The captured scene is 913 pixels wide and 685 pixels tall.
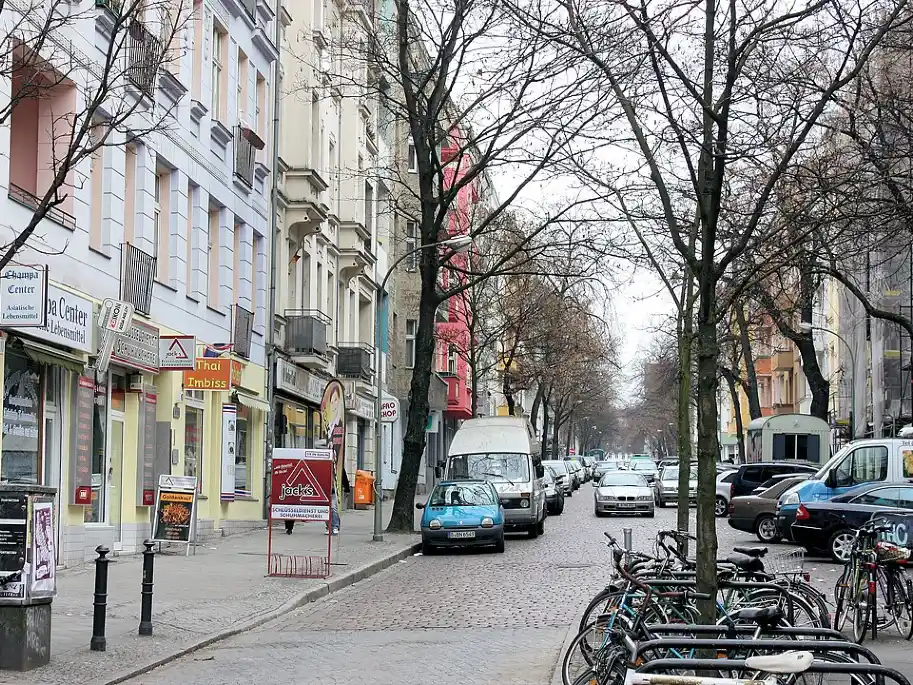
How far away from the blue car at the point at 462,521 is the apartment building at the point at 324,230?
3.88 m

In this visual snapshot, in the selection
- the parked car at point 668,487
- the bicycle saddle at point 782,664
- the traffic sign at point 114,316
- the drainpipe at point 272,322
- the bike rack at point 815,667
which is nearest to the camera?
the bicycle saddle at point 782,664

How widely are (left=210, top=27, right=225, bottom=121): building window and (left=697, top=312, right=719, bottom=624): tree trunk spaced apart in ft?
65.0

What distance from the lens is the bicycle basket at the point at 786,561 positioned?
2239 cm

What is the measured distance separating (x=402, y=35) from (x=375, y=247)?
20.9 meters

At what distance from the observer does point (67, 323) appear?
1892 centimetres

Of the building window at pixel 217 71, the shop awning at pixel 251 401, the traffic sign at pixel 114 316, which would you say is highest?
the building window at pixel 217 71

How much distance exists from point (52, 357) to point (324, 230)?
846 inches

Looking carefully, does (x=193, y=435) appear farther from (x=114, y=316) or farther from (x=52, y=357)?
(x=52, y=357)

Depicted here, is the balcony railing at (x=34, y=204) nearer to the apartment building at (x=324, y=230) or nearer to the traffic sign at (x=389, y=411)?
the apartment building at (x=324, y=230)

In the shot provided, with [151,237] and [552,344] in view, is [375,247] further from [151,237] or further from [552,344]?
[151,237]

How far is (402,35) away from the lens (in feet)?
97.1

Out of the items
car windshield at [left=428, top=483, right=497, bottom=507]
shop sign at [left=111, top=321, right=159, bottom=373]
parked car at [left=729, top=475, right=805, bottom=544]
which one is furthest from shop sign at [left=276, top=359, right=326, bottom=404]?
parked car at [left=729, top=475, right=805, bottom=544]

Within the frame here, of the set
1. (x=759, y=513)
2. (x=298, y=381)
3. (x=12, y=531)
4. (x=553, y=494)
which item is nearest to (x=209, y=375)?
(x=298, y=381)

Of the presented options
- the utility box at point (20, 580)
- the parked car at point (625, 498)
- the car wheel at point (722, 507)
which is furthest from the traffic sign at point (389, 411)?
the utility box at point (20, 580)
